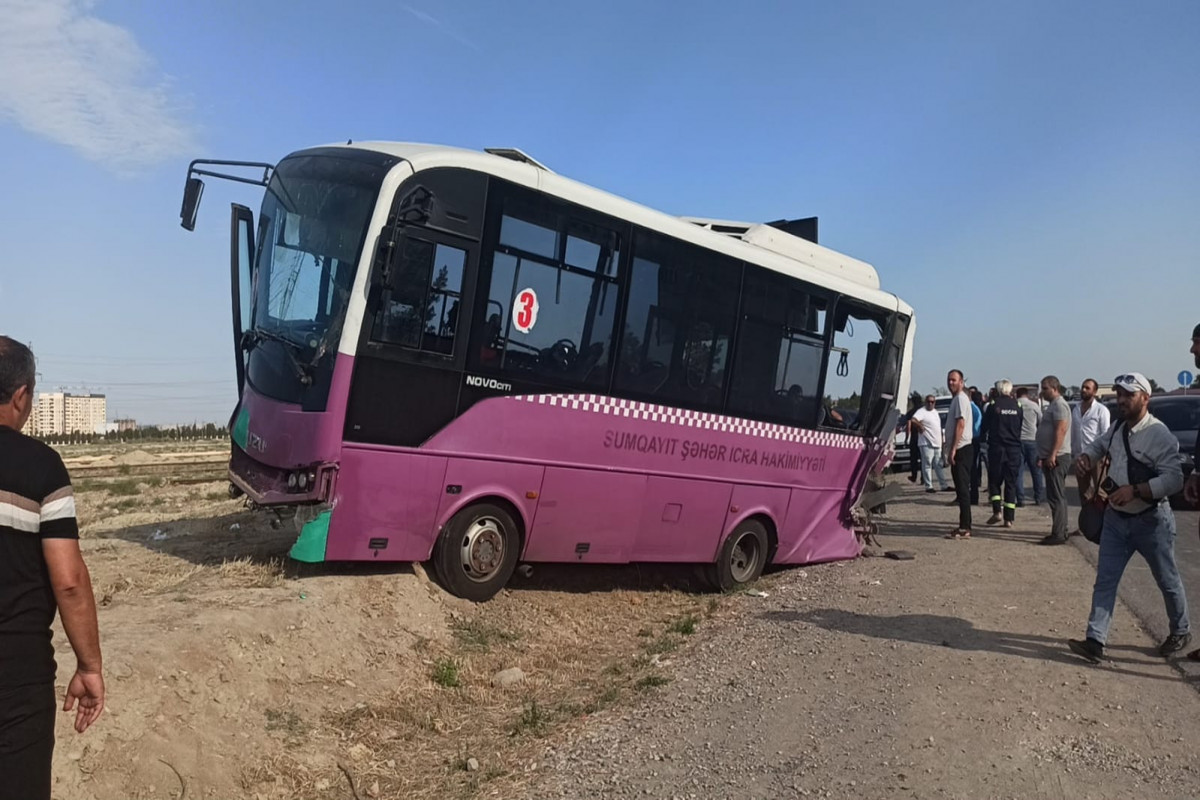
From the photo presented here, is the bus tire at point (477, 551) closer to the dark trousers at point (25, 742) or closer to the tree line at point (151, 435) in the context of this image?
the dark trousers at point (25, 742)

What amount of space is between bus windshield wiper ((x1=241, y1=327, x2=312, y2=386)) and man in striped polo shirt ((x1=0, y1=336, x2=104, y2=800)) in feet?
12.9

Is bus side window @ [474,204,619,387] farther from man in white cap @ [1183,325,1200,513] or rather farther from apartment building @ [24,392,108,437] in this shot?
apartment building @ [24,392,108,437]

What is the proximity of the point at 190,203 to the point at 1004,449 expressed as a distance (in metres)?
10.7

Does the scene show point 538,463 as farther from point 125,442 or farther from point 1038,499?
point 125,442

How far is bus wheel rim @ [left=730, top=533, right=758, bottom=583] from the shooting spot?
10517 millimetres

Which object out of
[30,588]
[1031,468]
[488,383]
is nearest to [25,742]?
[30,588]

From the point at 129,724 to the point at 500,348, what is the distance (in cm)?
395

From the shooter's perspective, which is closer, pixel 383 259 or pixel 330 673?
pixel 330 673

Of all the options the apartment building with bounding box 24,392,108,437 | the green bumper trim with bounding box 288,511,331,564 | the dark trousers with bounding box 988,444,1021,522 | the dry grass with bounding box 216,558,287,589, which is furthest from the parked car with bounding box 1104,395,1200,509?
the apartment building with bounding box 24,392,108,437

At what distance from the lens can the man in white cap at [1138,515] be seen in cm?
659

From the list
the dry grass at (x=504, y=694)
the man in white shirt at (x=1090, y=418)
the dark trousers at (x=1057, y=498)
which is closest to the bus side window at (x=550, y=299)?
the dry grass at (x=504, y=694)

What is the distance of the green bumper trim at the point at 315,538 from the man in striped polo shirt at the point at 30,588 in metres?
3.75

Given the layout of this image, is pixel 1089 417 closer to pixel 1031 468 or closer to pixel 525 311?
pixel 1031 468

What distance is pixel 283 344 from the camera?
7633 mm
